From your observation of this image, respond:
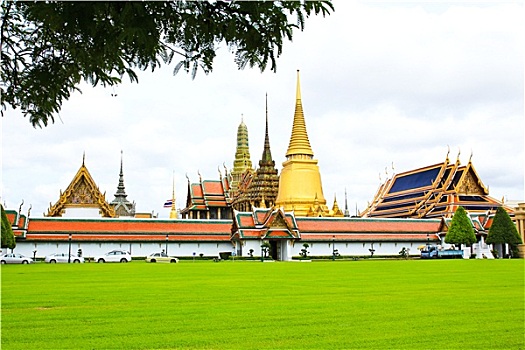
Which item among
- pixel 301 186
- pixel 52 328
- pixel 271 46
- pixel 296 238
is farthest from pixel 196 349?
pixel 301 186

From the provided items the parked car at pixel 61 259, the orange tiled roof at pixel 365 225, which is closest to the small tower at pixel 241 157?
the orange tiled roof at pixel 365 225

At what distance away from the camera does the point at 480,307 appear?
929 cm

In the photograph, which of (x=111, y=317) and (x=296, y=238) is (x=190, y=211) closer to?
(x=296, y=238)

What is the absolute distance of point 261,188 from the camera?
193 ft

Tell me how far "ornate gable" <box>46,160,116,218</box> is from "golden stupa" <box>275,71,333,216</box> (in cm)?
1682

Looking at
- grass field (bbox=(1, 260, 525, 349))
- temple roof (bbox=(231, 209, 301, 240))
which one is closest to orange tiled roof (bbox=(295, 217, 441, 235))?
temple roof (bbox=(231, 209, 301, 240))

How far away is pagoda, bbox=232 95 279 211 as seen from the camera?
58406 millimetres

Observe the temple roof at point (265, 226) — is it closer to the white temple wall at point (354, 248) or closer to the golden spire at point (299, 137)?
the white temple wall at point (354, 248)

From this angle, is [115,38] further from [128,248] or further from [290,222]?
[290,222]

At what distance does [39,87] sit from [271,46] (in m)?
1.48

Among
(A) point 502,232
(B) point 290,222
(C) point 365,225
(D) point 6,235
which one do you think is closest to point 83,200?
(D) point 6,235

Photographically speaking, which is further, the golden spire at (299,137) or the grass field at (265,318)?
the golden spire at (299,137)

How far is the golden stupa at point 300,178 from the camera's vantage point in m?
54.7

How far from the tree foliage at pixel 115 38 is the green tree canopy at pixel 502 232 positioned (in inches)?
1711
